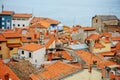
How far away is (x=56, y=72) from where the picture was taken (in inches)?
649

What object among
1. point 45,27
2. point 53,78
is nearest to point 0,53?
point 53,78

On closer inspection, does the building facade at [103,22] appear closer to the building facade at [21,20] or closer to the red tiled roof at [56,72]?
the building facade at [21,20]

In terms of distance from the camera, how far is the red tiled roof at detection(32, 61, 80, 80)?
1591cm

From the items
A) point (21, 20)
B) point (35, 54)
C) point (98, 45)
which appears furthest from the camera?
point (21, 20)

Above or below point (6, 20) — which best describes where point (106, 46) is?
below

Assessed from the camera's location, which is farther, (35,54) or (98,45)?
(98,45)

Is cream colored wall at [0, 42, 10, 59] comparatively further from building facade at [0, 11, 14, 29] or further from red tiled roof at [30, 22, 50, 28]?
building facade at [0, 11, 14, 29]

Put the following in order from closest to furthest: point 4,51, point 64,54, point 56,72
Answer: point 56,72, point 64,54, point 4,51

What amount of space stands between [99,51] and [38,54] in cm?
745

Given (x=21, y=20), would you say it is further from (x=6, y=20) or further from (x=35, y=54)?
(x=35, y=54)

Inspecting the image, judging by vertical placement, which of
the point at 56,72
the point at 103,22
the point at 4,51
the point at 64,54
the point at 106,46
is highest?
the point at 56,72

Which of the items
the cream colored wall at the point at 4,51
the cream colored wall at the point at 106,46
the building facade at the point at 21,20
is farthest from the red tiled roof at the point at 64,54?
the building facade at the point at 21,20

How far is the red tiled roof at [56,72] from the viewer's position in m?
15.9

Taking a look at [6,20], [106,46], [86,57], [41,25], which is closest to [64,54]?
[86,57]
